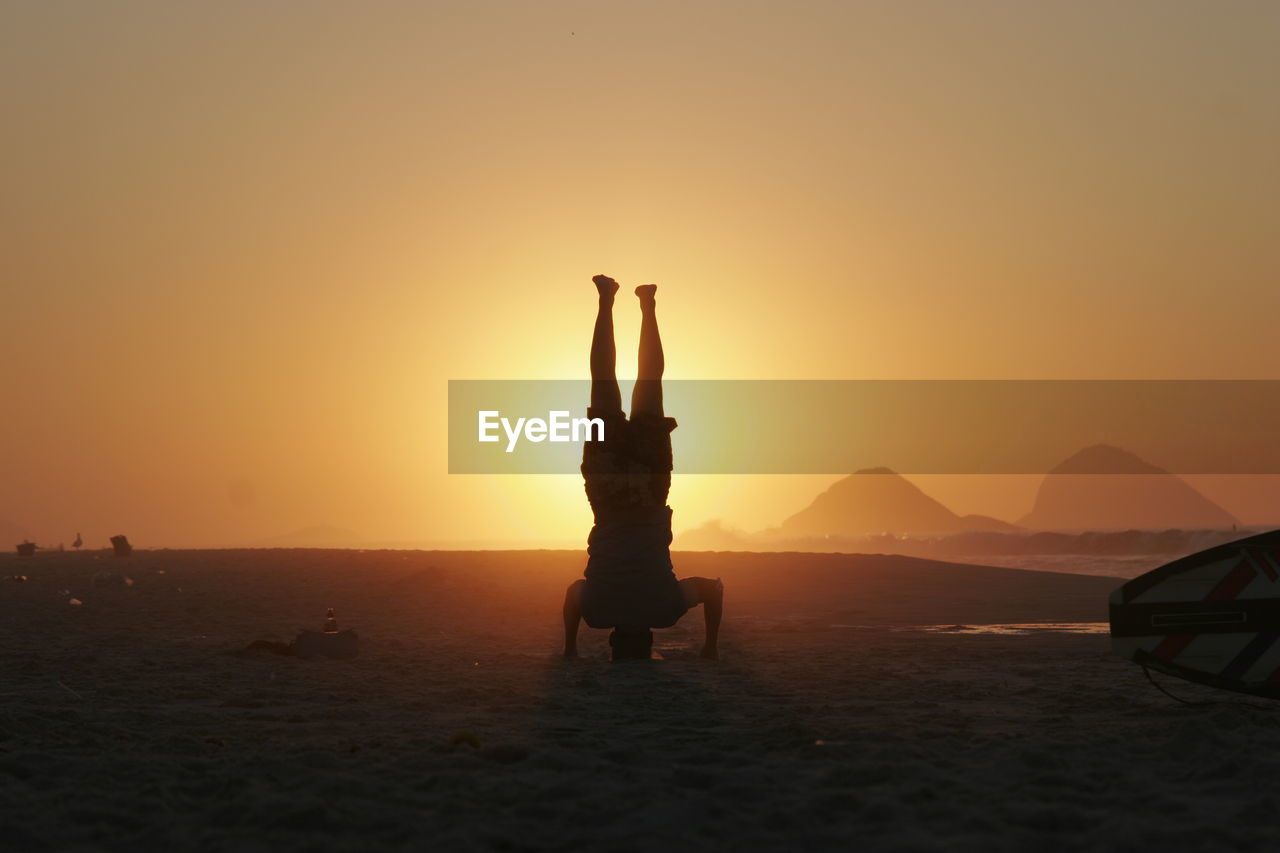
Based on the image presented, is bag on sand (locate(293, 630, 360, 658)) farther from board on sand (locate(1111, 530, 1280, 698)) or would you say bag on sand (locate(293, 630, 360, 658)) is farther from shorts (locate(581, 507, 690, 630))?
board on sand (locate(1111, 530, 1280, 698))

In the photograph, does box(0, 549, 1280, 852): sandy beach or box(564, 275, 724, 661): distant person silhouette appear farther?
box(564, 275, 724, 661): distant person silhouette

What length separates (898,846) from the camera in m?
4.11

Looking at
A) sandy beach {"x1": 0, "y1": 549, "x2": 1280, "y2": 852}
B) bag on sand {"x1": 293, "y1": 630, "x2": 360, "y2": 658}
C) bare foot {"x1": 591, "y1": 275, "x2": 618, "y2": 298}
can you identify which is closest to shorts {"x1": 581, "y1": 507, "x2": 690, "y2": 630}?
sandy beach {"x1": 0, "y1": 549, "x2": 1280, "y2": 852}

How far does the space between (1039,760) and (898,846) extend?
1.63m

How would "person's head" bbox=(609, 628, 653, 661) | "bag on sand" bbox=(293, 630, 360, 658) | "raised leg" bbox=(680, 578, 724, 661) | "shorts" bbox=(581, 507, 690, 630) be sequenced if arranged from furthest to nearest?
"bag on sand" bbox=(293, 630, 360, 658) → "person's head" bbox=(609, 628, 653, 661) → "raised leg" bbox=(680, 578, 724, 661) → "shorts" bbox=(581, 507, 690, 630)

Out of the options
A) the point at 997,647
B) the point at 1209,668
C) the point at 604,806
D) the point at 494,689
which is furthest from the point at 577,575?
the point at 604,806

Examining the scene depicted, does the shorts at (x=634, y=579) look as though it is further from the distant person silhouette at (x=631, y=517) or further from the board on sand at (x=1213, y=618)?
the board on sand at (x=1213, y=618)

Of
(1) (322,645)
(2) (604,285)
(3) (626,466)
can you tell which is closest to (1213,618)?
(3) (626,466)

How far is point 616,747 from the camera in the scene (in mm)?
5855

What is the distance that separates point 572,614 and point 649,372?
7.70 ft

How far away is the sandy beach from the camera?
441 centimetres

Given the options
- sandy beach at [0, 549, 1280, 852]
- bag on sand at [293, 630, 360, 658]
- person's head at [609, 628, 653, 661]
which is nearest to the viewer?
sandy beach at [0, 549, 1280, 852]

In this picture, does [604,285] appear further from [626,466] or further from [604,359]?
[626,466]

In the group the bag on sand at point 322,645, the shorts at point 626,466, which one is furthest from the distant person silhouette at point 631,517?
the bag on sand at point 322,645
